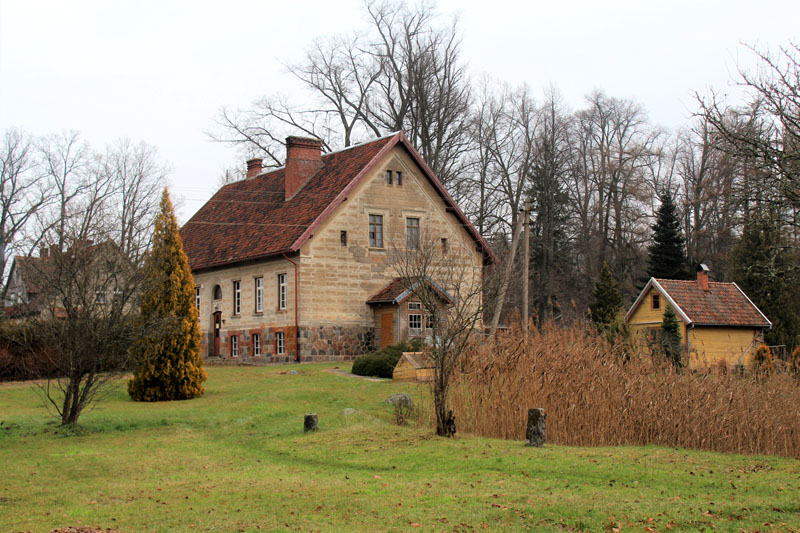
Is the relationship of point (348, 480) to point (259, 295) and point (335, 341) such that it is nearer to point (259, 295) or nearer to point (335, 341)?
point (335, 341)

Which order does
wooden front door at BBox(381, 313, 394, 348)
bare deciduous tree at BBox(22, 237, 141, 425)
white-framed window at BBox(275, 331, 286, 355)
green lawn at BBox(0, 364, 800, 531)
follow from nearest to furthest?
green lawn at BBox(0, 364, 800, 531), bare deciduous tree at BBox(22, 237, 141, 425), wooden front door at BBox(381, 313, 394, 348), white-framed window at BBox(275, 331, 286, 355)

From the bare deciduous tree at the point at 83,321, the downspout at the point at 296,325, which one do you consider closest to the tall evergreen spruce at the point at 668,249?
the downspout at the point at 296,325

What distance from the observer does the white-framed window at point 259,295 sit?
3666 cm

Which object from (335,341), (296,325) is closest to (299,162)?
(296,325)

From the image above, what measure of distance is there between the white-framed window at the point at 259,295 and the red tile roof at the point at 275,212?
3.79ft

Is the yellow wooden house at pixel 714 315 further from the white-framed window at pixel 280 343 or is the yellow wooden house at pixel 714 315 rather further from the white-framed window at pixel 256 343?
the white-framed window at pixel 256 343

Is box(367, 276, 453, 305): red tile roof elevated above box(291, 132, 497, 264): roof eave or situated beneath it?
situated beneath

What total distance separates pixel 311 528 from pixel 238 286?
30.1 metres

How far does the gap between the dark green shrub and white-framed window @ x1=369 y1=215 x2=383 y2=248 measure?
908 cm

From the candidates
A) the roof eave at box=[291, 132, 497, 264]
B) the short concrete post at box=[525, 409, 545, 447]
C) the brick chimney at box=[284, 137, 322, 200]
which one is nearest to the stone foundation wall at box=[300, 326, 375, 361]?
the roof eave at box=[291, 132, 497, 264]

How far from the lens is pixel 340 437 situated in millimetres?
15727

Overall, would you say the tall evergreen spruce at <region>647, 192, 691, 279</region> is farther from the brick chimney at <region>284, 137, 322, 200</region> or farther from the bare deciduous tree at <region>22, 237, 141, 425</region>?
the bare deciduous tree at <region>22, 237, 141, 425</region>

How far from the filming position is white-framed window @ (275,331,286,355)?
3494cm

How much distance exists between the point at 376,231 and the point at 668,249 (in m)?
19.7
